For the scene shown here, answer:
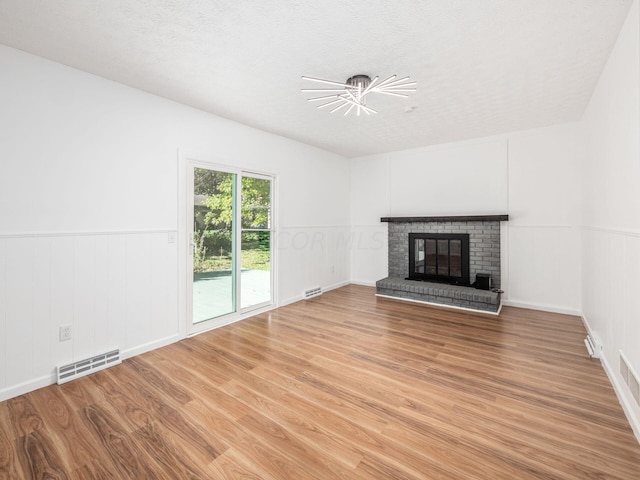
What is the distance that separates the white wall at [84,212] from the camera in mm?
2295

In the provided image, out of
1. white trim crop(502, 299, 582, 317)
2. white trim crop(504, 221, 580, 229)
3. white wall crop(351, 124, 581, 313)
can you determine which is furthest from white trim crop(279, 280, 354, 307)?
white trim crop(504, 221, 580, 229)

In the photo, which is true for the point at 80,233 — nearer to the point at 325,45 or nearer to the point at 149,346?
the point at 149,346

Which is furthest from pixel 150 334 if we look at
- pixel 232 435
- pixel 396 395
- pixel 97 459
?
pixel 396 395

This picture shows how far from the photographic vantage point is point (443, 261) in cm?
518

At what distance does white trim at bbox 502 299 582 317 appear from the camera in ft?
13.7

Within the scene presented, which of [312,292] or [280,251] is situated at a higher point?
[280,251]

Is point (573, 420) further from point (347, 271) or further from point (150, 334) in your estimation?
point (347, 271)

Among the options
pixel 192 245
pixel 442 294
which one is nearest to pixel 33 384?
pixel 192 245

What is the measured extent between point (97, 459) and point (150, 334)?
1.54 m

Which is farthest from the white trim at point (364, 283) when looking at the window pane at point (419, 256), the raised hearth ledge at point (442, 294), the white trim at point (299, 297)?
the window pane at point (419, 256)

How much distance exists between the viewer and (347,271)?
6355mm

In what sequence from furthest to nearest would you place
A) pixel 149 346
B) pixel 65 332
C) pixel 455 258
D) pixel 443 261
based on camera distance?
1. pixel 443 261
2. pixel 455 258
3. pixel 149 346
4. pixel 65 332

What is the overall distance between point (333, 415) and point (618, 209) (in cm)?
256

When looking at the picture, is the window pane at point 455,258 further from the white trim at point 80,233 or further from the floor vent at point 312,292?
the white trim at point 80,233
